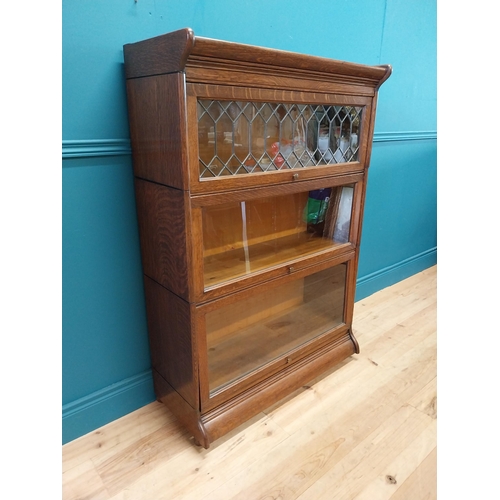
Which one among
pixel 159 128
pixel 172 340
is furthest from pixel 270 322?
pixel 159 128

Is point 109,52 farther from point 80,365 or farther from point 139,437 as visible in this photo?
point 139,437

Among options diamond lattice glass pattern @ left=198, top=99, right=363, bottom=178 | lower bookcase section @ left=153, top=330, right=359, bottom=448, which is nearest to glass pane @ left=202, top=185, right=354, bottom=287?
diamond lattice glass pattern @ left=198, top=99, right=363, bottom=178

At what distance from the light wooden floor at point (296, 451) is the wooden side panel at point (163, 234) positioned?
1.86 feet

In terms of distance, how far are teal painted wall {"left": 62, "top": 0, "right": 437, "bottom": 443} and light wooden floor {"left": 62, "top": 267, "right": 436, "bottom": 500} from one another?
0.49 feet

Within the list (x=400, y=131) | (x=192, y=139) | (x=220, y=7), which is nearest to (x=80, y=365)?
(x=192, y=139)

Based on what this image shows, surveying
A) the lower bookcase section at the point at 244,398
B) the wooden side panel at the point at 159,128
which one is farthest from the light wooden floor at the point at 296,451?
the wooden side panel at the point at 159,128

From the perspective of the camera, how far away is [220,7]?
132 centimetres

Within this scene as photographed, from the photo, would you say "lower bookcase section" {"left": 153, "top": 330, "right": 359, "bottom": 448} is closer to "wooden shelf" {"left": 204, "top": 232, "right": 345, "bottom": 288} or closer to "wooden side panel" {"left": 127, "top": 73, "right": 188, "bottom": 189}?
"wooden shelf" {"left": 204, "top": 232, "right": 345, "bottom": 288}

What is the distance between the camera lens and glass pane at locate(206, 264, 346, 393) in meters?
1.37

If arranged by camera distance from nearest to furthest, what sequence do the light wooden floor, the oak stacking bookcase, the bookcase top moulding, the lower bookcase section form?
the bookcase top moulding, the oak stacking bookcase, the light wooden floor, the lower bookcase section

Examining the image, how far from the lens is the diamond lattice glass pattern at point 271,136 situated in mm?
1120

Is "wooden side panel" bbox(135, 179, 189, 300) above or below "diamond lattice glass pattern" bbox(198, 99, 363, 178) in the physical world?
below

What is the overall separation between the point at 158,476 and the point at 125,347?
44 cm

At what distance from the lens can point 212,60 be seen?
38.9 inches
